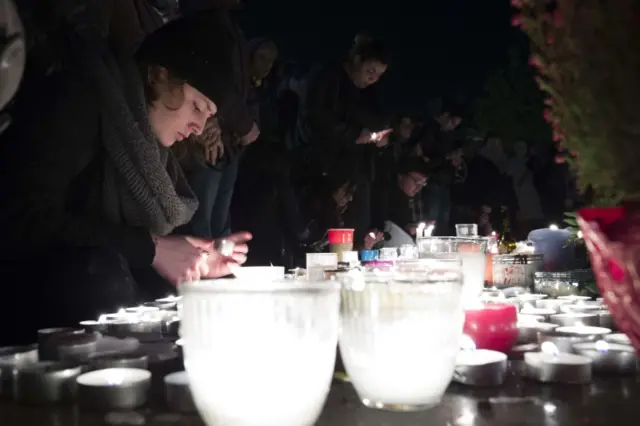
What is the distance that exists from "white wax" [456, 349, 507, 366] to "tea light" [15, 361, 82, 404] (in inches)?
16.2

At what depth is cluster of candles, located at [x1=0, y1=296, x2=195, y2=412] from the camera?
63 centimetres

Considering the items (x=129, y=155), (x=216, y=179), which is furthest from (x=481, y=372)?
(x=216, y=179)

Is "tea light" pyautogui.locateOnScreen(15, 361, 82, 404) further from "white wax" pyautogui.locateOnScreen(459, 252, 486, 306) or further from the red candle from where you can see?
"white wax" pyautogui.locateOnScreen(459, 252, 486, 306)

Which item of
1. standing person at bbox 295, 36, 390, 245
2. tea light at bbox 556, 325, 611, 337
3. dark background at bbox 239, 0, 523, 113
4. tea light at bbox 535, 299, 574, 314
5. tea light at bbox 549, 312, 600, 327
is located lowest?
tea light at bbox 556, 325, 611, 337

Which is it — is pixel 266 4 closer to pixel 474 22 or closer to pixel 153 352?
pixel 474 22

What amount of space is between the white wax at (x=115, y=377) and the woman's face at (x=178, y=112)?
4.15 ft

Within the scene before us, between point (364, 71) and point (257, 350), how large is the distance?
11.8 feet

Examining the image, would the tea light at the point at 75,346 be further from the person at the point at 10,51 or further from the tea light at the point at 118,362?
the person at the point at 10,51

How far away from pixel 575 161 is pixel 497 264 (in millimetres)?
1148

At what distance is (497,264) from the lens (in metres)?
1.84

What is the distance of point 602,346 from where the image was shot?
0.79 m

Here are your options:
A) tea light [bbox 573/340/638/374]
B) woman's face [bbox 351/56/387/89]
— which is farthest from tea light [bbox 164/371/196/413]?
woman's face [bbox 351/56/387/89]

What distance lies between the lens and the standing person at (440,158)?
5.29 metres

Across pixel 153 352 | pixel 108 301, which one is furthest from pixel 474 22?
pixel 153 352
